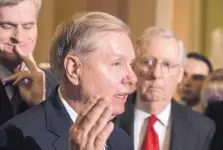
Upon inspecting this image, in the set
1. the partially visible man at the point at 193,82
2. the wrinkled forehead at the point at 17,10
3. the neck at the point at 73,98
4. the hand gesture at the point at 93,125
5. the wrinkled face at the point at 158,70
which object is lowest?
the partially visible man at the point at 193,82

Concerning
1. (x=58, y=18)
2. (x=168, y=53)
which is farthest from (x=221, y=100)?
(x=58, y=18)

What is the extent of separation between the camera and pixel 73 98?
1.95 metres

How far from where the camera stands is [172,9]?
5.04m

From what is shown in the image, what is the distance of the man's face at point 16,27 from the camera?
2172mm

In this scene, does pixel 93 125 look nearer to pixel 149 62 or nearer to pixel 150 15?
pixel 149 62

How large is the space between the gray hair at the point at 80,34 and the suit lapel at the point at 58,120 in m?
0.09

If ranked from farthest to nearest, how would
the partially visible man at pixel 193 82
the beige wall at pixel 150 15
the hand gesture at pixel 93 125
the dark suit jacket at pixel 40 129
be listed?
1. the beige wall at pixel 150 15
2. the partially visible man at pixel 193 82
3. the dark suit jacket at pixel 40 129
4. the hand gesture at pixel 93 125

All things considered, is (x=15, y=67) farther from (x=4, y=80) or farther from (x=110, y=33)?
(x=110, y=33)

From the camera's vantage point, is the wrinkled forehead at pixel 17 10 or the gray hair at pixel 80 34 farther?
the wrinkled forehead at pixel 17 10

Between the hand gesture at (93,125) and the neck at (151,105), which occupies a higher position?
the hand gesture at (93,125)

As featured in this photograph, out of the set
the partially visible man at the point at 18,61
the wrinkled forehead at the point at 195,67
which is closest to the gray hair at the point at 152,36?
the partially visible man at the point at 18,61

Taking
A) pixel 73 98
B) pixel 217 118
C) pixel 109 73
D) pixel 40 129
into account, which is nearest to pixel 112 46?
pixel 109 73

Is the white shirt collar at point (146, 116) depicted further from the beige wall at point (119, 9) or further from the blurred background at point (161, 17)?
the beige wall at point (119, 9)

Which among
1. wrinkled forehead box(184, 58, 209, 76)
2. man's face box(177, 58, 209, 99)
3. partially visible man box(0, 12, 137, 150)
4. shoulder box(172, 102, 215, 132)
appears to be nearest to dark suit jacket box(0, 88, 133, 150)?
partially visible man box(0, 12, 137, 150)
